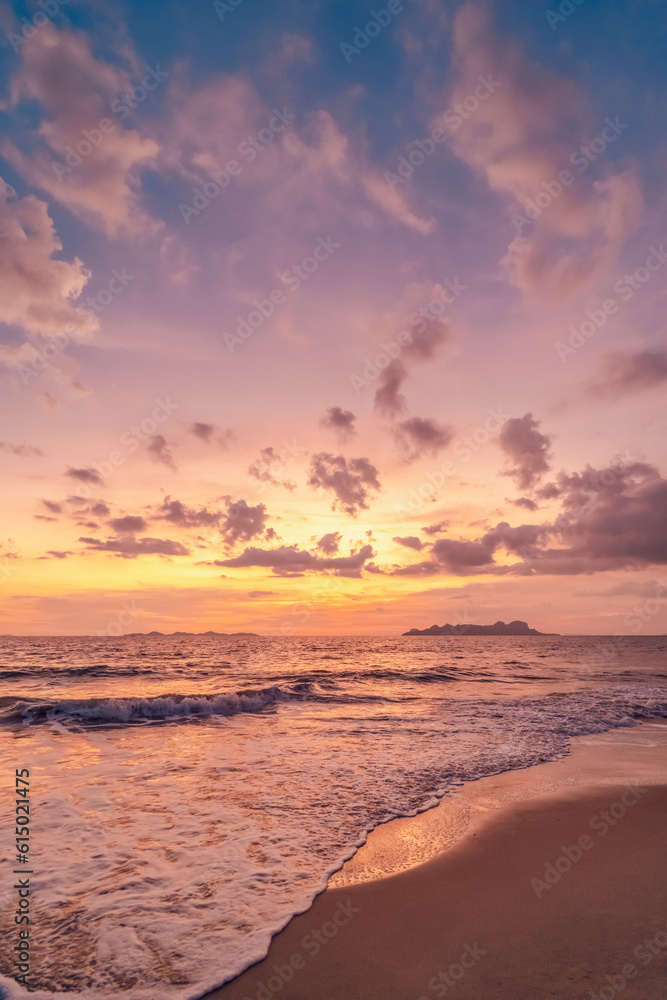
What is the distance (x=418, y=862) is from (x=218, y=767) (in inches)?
242

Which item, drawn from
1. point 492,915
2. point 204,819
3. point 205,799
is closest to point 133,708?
point 205,799

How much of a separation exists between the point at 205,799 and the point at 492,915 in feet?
18.2

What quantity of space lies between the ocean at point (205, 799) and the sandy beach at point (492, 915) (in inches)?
19.0

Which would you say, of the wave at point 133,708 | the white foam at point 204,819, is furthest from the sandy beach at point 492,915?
the wave at point 133,708

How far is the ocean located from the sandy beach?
48 cm

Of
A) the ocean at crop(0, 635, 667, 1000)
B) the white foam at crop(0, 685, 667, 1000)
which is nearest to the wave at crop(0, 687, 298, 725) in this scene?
the ocean at crop(0, 635, 667, 1000)

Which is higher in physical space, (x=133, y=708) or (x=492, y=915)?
(x=492, y=915)

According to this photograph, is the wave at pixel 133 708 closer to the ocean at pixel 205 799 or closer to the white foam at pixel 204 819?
the ocean at pixel 205 799

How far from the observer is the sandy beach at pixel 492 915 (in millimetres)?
4141

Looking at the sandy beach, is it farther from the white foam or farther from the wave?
the wave

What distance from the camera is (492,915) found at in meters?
5.19

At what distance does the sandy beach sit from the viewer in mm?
4141

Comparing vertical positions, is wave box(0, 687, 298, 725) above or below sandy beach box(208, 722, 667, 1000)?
below

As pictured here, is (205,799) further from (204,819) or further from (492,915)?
(492,915)
